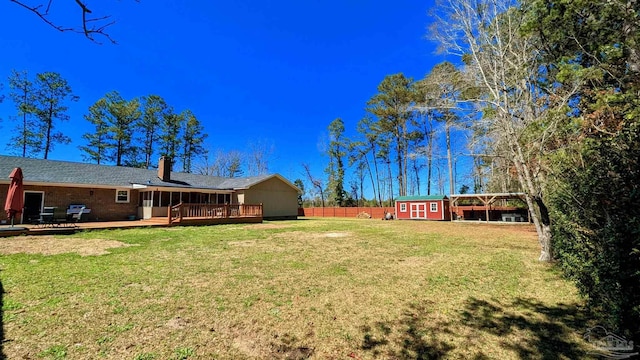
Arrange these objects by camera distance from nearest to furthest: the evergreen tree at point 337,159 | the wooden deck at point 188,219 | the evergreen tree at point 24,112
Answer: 1. the wooden deck at point 188,219
2. the evergreen tree at point 24,112
3. the evergreen tree at point 337,159

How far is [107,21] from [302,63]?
1765 centimetres

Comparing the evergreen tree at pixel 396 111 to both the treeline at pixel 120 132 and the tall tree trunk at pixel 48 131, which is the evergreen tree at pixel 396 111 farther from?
Result: the tall tree trunk at pixel 48 131

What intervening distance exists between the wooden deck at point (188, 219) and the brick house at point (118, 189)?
4.81 ft

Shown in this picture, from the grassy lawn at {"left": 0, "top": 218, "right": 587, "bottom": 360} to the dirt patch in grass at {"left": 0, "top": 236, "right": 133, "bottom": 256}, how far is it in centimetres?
22

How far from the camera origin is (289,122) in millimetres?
36688

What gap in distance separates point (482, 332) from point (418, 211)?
22.8 meters

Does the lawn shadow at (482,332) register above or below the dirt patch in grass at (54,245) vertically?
below

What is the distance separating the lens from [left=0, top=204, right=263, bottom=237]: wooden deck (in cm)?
1155

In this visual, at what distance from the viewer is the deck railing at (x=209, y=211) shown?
48.1 ft

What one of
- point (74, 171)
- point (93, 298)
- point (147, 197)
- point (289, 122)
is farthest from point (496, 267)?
point (289, 122)

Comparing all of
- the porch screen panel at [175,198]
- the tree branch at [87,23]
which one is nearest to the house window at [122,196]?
the porch screen panel at [175,198]

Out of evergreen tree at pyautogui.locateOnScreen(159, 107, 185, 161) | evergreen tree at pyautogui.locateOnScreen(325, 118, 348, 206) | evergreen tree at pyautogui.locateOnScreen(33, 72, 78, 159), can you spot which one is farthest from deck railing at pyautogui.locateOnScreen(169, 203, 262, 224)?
evergreen tree at pyautogui.locateOnScreen(33, 72, 78, 159)

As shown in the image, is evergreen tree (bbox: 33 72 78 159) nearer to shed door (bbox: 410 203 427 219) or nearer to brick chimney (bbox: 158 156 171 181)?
brick chimney (bbox: 158 156 171 181)

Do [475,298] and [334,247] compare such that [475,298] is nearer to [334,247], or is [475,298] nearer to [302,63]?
[334,247]
